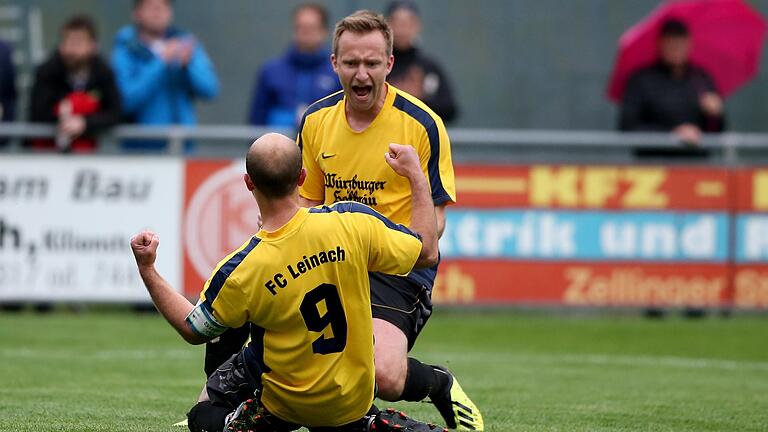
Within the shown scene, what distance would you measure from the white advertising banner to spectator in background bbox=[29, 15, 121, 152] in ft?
0.96

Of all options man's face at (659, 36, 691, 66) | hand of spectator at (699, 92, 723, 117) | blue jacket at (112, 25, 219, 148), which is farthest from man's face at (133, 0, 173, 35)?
hand of spectator at (699, 92, 723, 117)

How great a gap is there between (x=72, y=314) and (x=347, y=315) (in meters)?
8.18

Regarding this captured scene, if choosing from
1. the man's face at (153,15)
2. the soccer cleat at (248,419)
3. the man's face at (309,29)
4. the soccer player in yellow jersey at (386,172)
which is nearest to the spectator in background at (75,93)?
the man's face at (153,15)

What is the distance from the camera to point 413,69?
12828mm

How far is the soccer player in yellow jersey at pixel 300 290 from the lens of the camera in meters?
5.45

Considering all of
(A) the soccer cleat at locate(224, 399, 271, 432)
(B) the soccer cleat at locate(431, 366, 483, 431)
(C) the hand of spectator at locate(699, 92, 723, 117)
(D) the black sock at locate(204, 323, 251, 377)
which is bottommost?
(B) the soccer cleat at locate(431, 366, 483, 431)

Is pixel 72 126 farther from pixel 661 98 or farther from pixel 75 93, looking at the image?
pixel 661 98

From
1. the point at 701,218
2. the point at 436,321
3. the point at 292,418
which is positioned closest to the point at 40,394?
the point at 292,418

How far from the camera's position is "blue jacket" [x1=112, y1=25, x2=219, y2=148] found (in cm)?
1310

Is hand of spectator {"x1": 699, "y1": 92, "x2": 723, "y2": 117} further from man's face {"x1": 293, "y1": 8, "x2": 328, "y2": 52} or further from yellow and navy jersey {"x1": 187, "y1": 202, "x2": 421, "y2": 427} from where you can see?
yellow and navy jersey {"x1": 187, "y1": 202, "x2": 421, "y2": 427}

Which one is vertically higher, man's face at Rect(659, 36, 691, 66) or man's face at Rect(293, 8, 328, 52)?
man's face at Rect(293, 8, 328, 52)

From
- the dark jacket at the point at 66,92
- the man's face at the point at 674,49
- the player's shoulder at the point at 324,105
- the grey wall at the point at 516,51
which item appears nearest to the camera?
the player's shoulder at the point at 324,105

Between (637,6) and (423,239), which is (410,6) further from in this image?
(423,239)

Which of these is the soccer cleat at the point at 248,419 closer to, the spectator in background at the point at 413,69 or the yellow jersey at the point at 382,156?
the yellow jersey at the point at 382,156
